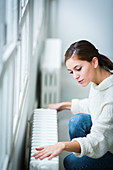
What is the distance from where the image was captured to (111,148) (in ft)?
6.17

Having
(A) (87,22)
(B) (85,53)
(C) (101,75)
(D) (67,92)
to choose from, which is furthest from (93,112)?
(A) (87,22)

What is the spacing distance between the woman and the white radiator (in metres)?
0.04

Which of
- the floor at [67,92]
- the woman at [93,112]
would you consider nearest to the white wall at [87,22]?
the floor at [67,92]

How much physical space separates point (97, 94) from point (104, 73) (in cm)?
A: 14

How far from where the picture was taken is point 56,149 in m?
1.66

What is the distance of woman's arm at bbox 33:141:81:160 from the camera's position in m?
1.65

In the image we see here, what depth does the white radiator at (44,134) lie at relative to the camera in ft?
5.40

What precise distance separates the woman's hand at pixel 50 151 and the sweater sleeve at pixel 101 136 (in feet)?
0.39

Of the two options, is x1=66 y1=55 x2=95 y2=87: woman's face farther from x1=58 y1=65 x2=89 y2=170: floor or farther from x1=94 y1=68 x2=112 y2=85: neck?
x1=58 y1=65 x2=89 y2=170: floor

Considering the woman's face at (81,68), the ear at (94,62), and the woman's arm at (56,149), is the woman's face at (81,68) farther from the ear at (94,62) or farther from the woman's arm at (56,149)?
the woman's arm at (56,149)

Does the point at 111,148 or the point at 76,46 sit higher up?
the point at 76,46

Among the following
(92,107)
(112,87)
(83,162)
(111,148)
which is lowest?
(83,162)

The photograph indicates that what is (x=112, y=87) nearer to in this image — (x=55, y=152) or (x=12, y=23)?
(x=55, y=152)

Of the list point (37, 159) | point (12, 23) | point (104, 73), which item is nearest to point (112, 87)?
point (104, 73)
